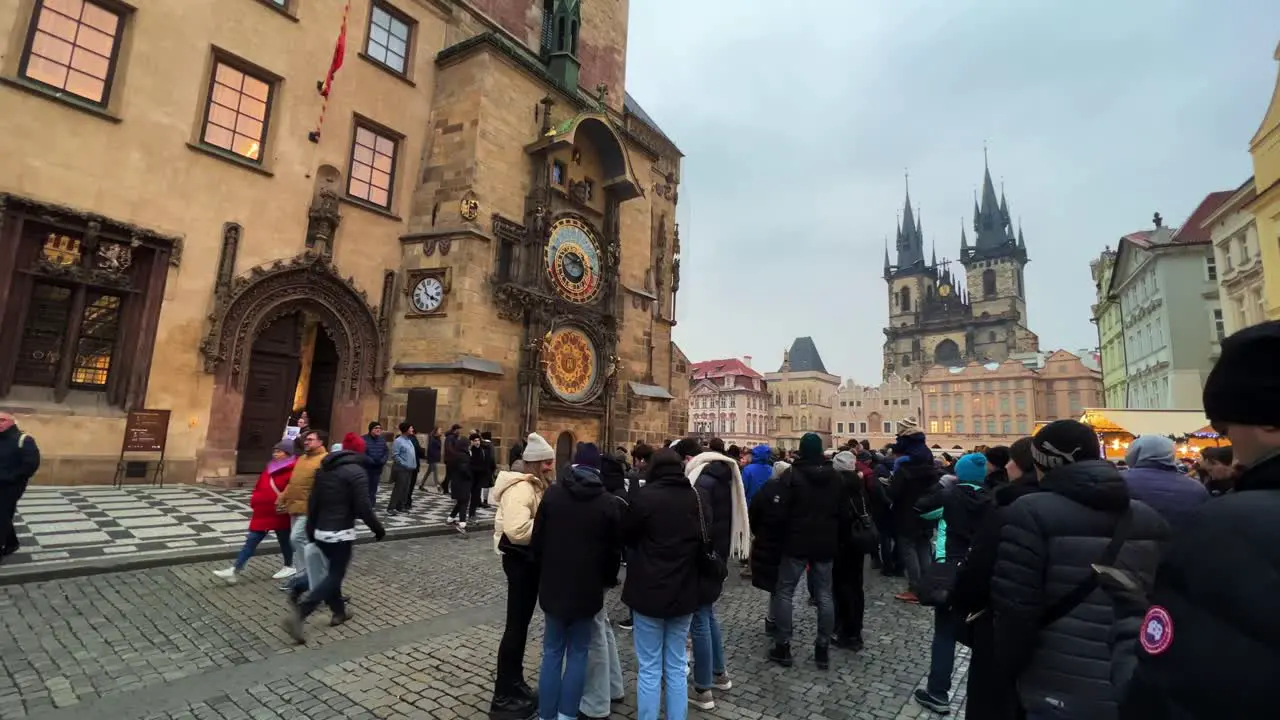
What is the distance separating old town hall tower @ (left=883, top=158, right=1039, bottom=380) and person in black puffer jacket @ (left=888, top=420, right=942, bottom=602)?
9230 cm

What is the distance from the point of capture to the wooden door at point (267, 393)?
511 inches

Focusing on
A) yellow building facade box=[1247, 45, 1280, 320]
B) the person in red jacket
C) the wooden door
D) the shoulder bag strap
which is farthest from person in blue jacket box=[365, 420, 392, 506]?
yellow building facade box=[1247, 45, 1280, 320]

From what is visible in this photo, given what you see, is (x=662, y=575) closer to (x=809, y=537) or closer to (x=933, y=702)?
(x=809, y=537)

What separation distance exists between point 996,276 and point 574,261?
106 meters

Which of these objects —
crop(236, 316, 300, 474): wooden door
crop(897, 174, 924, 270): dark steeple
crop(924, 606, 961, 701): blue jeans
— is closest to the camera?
crop(924, 606, 961, 701): blue jeans

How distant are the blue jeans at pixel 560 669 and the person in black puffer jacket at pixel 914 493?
4312 millimetres

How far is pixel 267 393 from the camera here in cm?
1334

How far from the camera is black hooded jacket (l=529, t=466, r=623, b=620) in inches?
142

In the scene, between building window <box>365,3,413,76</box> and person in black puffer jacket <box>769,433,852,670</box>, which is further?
building window <box>365,3,413,76</box>

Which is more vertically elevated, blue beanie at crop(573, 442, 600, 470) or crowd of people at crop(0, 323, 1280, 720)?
blue beanie at crop(573, 442, 600, 470)

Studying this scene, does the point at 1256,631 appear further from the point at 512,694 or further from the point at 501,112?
the point at 501,112

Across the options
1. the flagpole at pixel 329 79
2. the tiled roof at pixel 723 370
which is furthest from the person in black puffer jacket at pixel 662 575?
the tiled roof at pixel 723 370

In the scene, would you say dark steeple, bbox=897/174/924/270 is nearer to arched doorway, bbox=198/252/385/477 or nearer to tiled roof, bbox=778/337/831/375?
tiled roof, bbox=778/337/831/375

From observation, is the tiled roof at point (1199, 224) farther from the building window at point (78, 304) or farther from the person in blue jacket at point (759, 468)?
the building window at point (78, 304)
